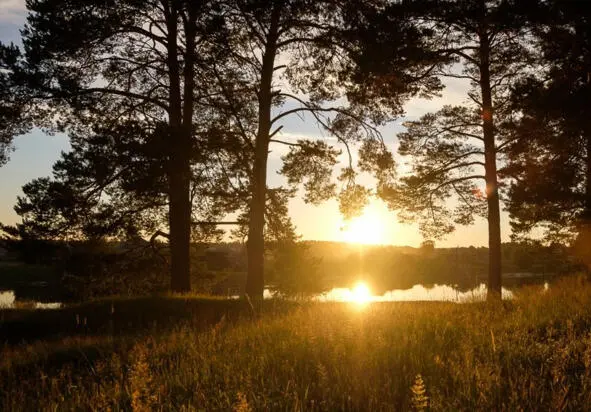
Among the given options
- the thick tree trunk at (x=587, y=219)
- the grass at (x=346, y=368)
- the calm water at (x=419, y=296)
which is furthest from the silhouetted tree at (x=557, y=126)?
the grass at (x=346, y=368)

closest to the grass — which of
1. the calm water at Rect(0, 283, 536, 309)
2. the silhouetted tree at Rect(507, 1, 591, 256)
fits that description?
the calm water at Rect(0, 283, 536, 309)

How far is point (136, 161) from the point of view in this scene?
11.2 m

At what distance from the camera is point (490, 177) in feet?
Answer: 49.4

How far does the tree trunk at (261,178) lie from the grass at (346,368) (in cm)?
574

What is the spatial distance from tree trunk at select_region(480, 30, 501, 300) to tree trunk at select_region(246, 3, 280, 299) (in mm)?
6323

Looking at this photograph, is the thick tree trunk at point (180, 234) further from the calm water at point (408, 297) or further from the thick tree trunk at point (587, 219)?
the thick tree trunk at point (587, 219)

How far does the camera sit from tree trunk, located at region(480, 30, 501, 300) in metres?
14.7

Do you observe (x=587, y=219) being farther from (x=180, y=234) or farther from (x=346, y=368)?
(x=346, y=368)

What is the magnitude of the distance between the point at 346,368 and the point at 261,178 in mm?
Answer: 9861

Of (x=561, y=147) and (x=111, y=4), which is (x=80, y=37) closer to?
(x=111, y=4)

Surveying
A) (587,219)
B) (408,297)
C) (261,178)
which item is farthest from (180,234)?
(408,297)

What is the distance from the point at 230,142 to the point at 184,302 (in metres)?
4.35

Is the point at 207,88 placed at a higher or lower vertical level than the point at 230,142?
higher

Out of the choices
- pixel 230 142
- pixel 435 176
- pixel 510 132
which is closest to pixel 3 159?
pixel 230 142
